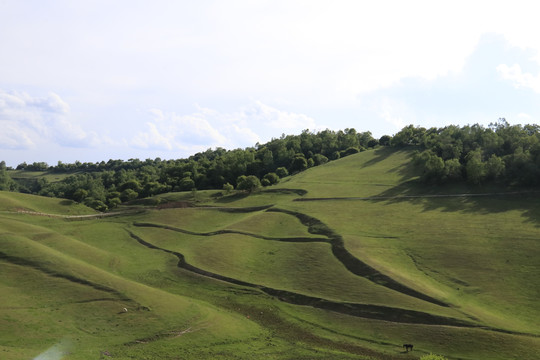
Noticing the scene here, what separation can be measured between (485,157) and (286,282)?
80.5 m

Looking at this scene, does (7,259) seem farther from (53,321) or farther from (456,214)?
(456,214)

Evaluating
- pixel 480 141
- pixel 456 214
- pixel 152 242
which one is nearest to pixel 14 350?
pixel 152 242

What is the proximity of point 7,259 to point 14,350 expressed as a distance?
82.3 ft

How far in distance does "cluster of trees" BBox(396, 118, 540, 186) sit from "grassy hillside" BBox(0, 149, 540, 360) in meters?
7.63

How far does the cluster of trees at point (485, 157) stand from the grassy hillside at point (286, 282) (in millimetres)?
7628

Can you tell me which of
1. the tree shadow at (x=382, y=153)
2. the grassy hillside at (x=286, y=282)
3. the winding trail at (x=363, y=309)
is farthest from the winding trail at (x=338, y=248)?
the tree shadow at (x=382, y=153)

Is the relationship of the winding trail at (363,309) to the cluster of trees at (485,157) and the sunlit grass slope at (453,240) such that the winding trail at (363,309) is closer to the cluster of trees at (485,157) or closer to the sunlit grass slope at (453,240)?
the sunlit grass slope at (453,240)

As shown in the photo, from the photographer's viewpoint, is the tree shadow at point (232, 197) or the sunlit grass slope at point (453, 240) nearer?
the sunlit grass slope at point (453, 240)

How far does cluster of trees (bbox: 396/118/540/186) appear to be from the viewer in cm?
9219

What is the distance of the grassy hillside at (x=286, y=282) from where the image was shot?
124ft

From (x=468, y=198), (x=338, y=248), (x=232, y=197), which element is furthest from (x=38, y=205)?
(x=468, y=198)

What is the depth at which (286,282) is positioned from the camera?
5400 centimetres

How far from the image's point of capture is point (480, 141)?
4560 inches

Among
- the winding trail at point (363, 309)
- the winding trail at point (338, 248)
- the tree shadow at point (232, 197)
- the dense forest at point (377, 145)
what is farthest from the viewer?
the tree shadow at point (232, 197)
